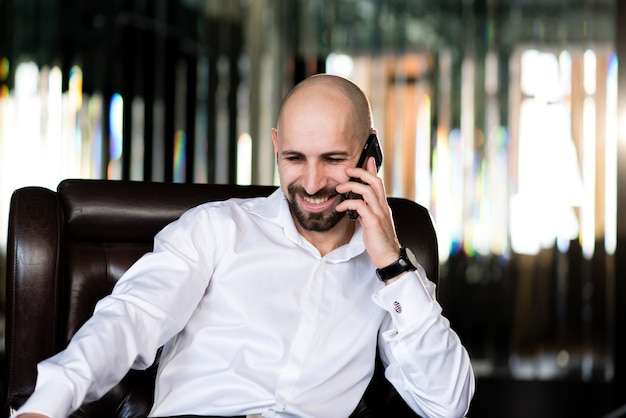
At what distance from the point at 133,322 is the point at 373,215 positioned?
56 cm

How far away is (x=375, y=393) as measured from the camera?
84.6 inches

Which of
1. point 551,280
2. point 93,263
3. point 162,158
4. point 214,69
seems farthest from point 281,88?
point 93,263

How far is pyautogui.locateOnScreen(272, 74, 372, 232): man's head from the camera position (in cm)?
199

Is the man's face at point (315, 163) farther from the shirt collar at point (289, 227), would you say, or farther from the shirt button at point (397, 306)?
the shirt button at point (397, 306)

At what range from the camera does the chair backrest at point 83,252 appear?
1948 millimetres

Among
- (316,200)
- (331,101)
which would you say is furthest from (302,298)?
(331,101)

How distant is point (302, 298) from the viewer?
2027mm

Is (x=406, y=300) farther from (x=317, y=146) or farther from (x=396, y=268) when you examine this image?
(x=317, y=146)

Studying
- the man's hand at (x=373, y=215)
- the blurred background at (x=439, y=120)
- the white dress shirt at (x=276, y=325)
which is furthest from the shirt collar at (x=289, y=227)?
the blurred background at (x=439, y=120)

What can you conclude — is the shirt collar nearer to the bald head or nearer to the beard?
the beard

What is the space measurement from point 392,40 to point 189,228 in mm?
3228

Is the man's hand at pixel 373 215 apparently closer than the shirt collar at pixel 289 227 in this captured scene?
Yes

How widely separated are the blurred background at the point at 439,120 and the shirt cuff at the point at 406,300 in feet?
9.23

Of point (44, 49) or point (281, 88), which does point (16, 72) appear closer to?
point (44, 49)
